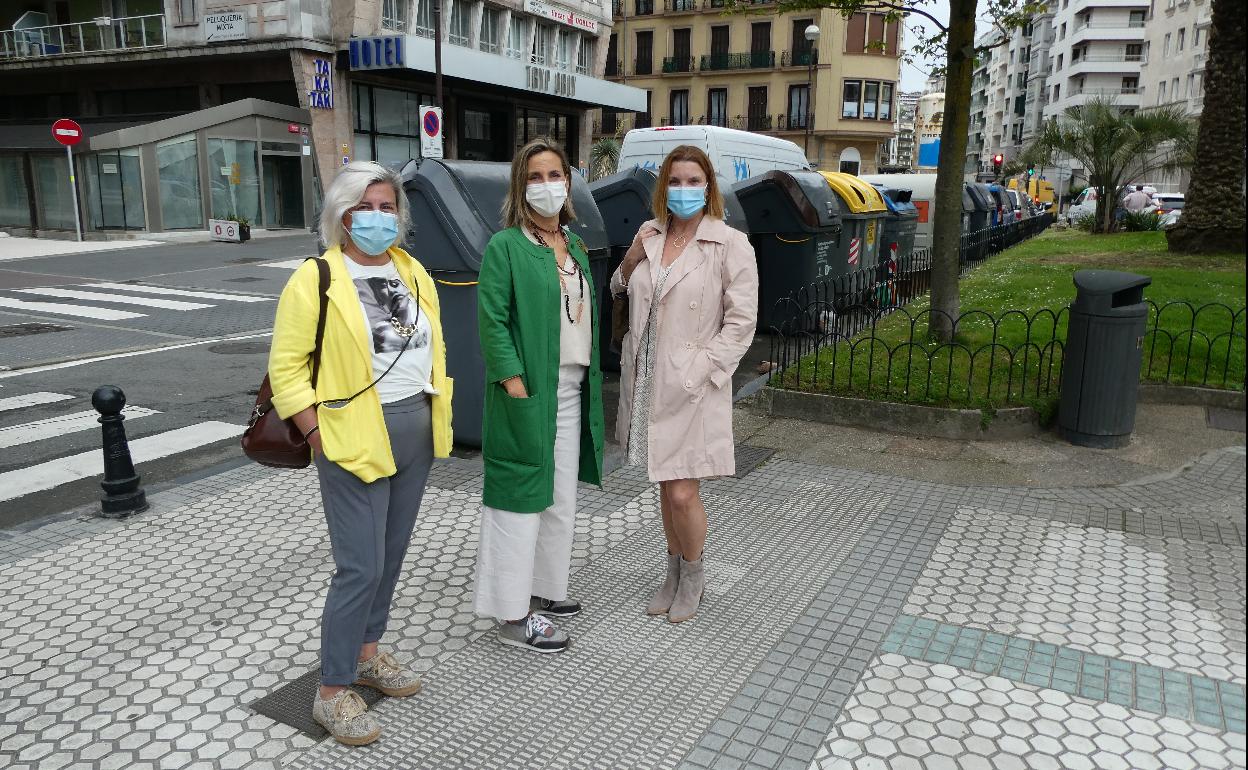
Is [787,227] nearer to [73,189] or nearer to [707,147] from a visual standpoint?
[707,147]

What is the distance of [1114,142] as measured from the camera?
2139 cm

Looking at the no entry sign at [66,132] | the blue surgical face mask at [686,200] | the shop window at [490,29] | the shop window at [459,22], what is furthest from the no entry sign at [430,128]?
the shop window at [490,29]

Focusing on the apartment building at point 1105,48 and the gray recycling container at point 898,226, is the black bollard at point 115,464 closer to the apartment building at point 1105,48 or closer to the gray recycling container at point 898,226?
the gray recycling container at point 898,226

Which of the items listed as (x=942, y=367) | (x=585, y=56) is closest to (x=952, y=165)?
(x=942, y=367)

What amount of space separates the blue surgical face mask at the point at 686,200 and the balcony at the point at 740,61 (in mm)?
54768

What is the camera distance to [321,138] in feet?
103

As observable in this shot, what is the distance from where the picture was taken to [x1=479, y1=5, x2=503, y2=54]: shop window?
37.6m

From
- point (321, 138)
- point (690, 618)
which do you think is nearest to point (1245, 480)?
point (690, 618)

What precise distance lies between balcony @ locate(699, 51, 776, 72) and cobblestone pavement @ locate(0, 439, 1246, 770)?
53.5 meters

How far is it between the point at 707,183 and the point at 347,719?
2.38 m

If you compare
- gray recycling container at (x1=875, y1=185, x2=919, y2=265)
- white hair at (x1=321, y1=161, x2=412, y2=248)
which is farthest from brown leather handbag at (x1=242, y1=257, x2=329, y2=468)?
gray recycling container at (x1=875, y1=185, x2=919, y2=265)

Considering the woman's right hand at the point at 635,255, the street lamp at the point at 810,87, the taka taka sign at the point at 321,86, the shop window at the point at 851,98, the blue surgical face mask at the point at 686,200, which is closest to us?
the blue surgical face mask at the point at 686,200

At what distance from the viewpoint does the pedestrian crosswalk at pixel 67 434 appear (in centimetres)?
586

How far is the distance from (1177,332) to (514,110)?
122 ft
